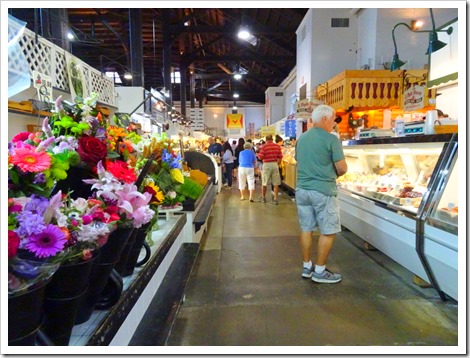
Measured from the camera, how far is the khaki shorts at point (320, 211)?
339cm

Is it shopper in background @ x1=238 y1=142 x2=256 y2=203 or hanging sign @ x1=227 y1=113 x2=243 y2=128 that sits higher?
hanging sign @ x1=227 y1=113 x2=243 y2=128

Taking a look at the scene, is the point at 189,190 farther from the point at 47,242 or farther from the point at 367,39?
the point at 367,39

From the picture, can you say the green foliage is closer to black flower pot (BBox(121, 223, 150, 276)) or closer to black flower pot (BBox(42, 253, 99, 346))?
black flower pot (BBox(121, 223, 150, 276))

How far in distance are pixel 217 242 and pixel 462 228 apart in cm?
339

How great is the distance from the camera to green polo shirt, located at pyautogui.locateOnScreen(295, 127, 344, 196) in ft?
10.9

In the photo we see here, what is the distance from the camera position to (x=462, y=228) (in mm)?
2154

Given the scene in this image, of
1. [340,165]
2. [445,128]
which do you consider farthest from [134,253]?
[445,128]

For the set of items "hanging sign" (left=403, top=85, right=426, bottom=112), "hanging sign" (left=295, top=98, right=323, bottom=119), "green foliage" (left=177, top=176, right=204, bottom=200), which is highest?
"hanging sign" (left=295, top=98, right=323, bottom=119)

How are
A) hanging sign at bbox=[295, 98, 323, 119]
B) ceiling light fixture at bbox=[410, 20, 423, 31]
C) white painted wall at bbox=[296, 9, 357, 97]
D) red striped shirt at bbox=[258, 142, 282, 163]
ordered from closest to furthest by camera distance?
ceiling light fixture at bbox=[410, 20, 423, 31] < red striped shirt at bbox=[258, 142, 282, 163] < hanging sign at bbox=[295, 98, 323, 119] < white painted wall at bbox=[296, 9, 357, 97]

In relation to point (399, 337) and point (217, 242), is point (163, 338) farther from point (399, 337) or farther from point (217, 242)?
point (217, 242)

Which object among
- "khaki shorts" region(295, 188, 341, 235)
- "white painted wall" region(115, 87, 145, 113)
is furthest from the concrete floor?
"white painted wall" region(115, 87, 145, 113)

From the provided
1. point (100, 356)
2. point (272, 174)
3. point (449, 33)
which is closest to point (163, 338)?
point (100, 356)

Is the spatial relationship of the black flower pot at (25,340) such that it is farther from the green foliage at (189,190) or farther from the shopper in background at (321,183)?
the green foliage at (189,190)

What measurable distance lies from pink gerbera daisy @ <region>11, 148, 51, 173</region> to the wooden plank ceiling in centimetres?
780
